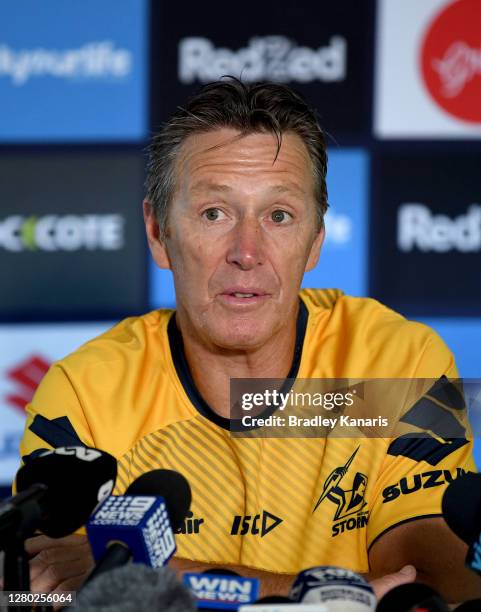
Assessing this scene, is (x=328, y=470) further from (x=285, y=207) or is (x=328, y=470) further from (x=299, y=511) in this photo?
(x=285, y=207)

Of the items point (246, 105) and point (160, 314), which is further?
point (160, 314)

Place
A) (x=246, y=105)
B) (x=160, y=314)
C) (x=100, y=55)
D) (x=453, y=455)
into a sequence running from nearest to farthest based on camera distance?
1. (x=453, y=455)
2. (x=246, y=105)
3. (x=160, y=314)
4. (x=100, y=55)

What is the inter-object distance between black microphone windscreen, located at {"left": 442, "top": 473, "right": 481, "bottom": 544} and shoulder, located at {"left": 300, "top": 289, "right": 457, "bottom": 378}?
389 millimetres

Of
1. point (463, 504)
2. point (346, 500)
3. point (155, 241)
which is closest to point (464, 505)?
point (463, 504)

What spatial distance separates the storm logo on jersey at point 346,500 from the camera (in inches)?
58.1

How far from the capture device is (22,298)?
2.68 metres

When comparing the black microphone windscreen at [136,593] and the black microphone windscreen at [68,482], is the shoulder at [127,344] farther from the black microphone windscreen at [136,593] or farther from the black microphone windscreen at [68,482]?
the black microphone windscreen at [136,593]

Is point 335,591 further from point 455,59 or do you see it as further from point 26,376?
point 455,59

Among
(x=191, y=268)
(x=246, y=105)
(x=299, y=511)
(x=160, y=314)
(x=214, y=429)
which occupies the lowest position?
(x=299, y=511)

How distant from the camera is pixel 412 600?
0.81 m

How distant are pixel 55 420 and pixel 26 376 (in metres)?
1.25

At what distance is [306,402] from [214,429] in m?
0.18

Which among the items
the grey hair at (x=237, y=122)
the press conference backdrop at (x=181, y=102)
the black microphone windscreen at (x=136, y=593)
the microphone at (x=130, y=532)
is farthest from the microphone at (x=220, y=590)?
the press conference backdrop at (x=181, y=102)

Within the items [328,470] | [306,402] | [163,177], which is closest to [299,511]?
[328,470]
